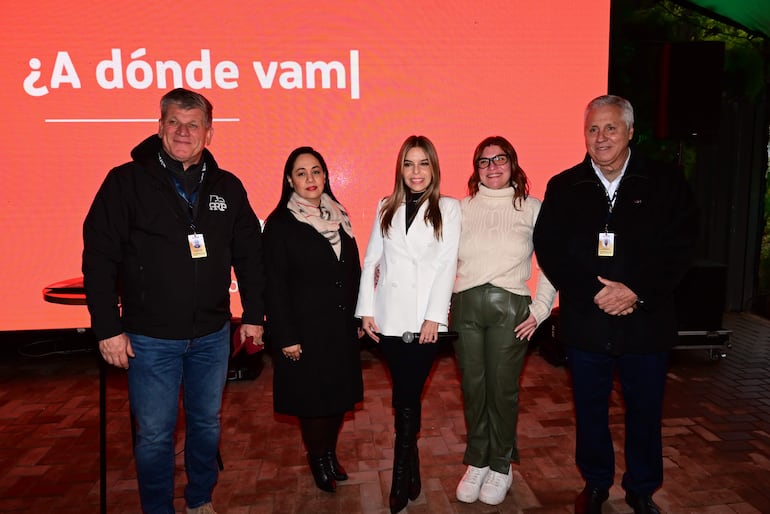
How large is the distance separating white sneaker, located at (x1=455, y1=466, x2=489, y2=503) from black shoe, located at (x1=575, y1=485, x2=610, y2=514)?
0.45 m

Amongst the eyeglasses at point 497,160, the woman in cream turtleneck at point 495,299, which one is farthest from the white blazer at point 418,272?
the eyeglasses at point 497,160

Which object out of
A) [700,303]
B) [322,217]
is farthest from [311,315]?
[700,303]

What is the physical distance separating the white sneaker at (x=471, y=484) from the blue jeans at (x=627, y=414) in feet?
1.54

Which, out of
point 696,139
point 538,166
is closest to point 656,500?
point 538,166

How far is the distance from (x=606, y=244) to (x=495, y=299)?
517 millimetres

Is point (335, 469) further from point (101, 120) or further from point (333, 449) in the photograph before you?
point (101, 120)

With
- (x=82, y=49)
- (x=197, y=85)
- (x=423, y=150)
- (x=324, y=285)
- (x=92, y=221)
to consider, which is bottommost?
(x=324, y=285)

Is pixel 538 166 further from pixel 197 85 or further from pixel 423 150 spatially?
pixel 197 85

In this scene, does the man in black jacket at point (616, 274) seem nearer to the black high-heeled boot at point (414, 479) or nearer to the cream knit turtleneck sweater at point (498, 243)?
the cream knit turtleneck sweater at point (498, 243)

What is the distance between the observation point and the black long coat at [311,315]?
7.54 feet

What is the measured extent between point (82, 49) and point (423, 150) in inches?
113

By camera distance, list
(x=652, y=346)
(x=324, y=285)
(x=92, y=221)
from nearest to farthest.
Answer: (x=92, y=221)
(x=652, y=346)
(x=324, y=285)

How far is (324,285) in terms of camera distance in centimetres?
Result: 234

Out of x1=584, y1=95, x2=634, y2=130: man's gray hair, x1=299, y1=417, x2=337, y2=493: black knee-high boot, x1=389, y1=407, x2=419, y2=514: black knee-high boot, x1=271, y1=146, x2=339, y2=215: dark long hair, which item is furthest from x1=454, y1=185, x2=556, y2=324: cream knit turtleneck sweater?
x1=299, y1=417, x2=337, y2=493: black knee-high boot
